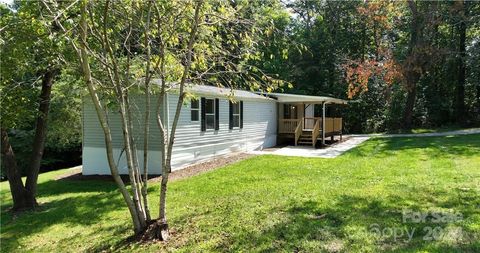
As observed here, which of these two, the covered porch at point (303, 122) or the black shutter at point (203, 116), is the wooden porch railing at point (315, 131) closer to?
the covered porch at point (303, 122)

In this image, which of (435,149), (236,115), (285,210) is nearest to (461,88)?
(435,149)

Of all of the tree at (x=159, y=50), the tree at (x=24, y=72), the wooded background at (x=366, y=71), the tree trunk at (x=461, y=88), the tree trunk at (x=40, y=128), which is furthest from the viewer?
the tree trunk at (x=461, y=88)

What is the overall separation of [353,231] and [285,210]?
1.44 m

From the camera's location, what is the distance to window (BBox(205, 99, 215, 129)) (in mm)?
12835

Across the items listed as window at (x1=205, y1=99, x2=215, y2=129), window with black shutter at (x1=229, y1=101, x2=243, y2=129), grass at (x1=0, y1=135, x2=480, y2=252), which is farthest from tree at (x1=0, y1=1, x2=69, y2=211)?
window with black shutter at (x1=229, y1=101, x2=243, y2=129)

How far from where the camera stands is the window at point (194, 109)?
39.4 ft

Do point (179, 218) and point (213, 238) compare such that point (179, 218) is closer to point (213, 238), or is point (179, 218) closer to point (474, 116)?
point (213, 238)

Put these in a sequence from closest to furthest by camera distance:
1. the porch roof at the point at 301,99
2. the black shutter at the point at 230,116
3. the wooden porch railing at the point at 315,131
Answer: the black shutter at the point at 230,116 → the wooden porch railing at the point at 315,131 → the porch roof at the point at 301,99

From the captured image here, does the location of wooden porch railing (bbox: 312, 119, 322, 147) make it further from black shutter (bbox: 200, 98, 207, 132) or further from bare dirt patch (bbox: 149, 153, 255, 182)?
black shutter (bbox: 200, 98, 207, 132)

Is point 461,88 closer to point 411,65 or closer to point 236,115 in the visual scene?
point 411,65

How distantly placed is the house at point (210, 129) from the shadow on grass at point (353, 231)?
4.07 meters

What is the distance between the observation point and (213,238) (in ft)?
16.4

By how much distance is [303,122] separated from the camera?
59.9 ft

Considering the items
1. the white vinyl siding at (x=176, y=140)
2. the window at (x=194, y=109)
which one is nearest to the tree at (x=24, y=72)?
the white vinyl siding at (x=176, y=140)
